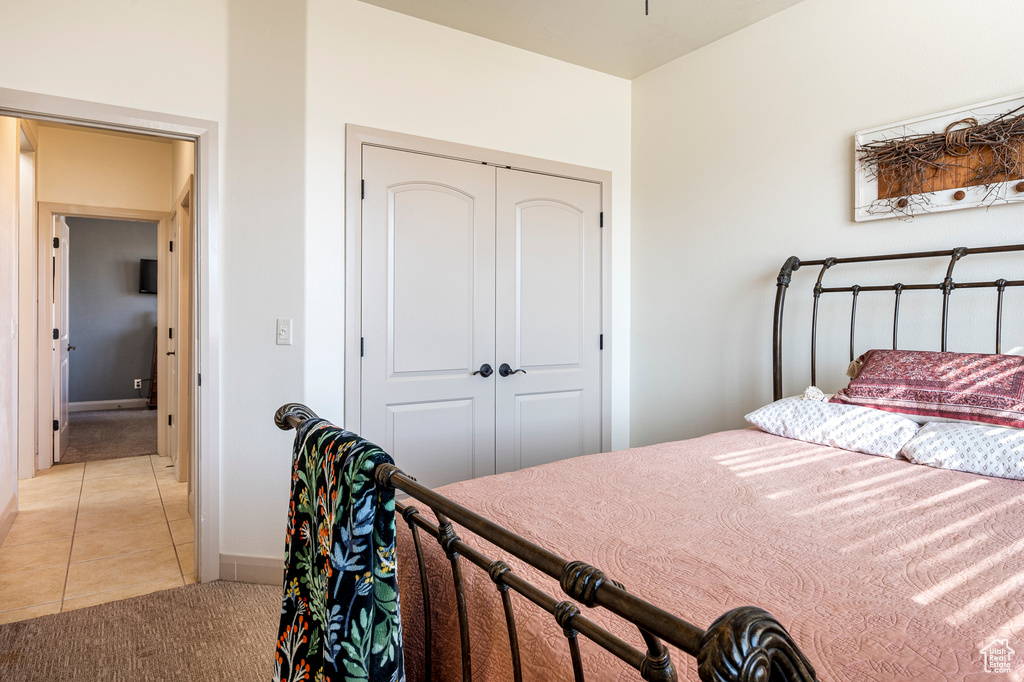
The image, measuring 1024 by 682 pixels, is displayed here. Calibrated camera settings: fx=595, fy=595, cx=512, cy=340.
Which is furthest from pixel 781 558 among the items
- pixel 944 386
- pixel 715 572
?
pixel 944 386

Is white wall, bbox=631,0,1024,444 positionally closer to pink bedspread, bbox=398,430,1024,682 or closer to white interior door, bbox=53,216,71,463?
pink bedspread, bbox=398,430,1024,682

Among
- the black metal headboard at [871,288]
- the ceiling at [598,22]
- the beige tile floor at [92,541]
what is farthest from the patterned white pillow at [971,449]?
the beige tile floor at [92,541]

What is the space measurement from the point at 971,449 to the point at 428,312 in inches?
88.3

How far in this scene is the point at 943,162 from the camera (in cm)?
233

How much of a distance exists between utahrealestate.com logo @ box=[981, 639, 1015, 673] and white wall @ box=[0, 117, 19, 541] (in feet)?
13.1

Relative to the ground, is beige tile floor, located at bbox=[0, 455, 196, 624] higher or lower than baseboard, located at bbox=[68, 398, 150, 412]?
lower

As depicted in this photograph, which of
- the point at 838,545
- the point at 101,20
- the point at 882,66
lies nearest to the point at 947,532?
the point at 838,545

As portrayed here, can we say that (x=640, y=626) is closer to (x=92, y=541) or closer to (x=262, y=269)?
A: (x=262, y=269)

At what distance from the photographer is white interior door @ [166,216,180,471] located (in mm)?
4148

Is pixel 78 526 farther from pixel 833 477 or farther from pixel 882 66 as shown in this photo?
pixel 882 66

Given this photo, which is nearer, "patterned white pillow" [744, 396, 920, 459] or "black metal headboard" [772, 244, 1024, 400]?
"patterned white pillow" [744, 396, 920, 459]

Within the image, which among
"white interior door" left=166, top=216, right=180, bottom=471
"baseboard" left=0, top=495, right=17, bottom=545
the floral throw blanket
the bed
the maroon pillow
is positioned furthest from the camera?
"white interior door" left=166, top=216, right=180, bottom=471

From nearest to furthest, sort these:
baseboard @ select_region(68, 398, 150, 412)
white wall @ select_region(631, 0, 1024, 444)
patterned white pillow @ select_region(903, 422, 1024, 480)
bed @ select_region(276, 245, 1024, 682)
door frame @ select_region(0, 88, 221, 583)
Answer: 1. bed @ select_region(276, 245, 1024, 682)
2. patterned white pillow @ select_region(903, 422, 1024, 480)
3. white wall @ select_region(631, 0, 1024, 444)
4. door frame @ select_region(0, 88, 221, 583)
5. baseboard @ select_region(68, 398, 150, 412)

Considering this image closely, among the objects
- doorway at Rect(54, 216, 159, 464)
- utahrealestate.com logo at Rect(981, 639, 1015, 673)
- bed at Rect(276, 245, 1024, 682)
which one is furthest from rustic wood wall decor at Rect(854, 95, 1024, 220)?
doorway at Rect(54, 216, 159, 464)
